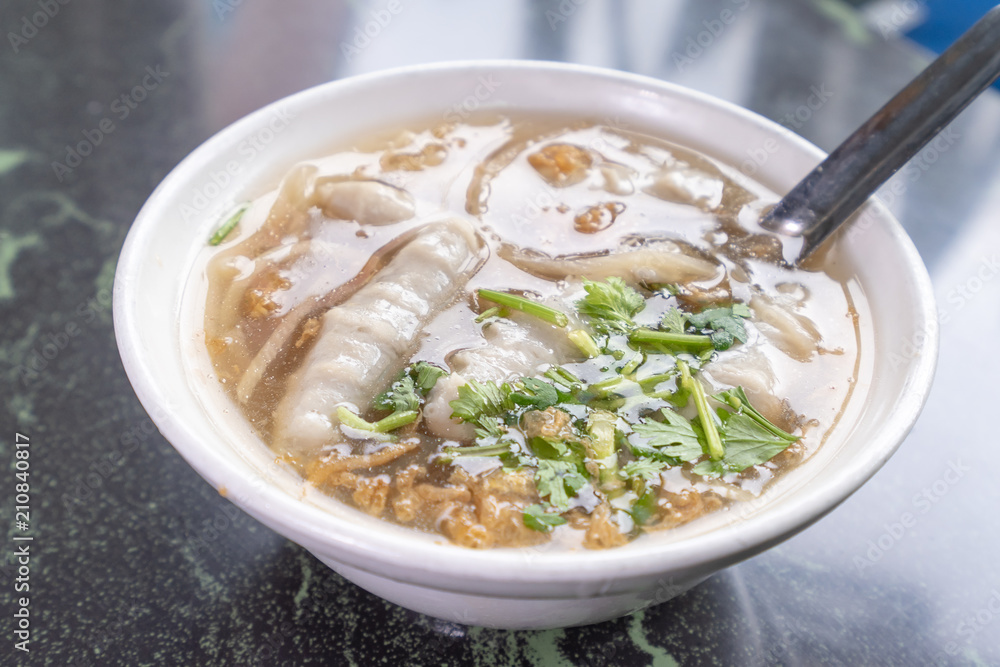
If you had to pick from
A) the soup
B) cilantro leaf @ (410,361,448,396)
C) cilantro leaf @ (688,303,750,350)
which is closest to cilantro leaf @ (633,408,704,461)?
the soup

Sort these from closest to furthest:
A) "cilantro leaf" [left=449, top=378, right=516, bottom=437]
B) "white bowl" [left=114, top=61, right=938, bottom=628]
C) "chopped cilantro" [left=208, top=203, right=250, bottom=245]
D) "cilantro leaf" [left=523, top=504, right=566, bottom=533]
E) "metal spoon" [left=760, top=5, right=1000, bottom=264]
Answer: "white bowl" [left=114, top=61, right=938, bottom=628] < "cilantro leaf" [left=523, top=504, right=566, bottom=533] < "cilantro leaf" [left=449, top=378, right=516, bottom=437] < "metal spoon" [left=760, top=5, right=1000, bottom=264] < "chopped cilantro" [left=208, top=203, right=250, bottom=245]

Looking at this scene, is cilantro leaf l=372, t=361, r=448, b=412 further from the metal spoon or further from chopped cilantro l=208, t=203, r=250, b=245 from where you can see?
the metal spoon

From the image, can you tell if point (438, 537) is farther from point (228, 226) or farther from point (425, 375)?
point (228, 226)

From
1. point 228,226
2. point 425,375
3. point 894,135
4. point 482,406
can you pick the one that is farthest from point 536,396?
point 894,135

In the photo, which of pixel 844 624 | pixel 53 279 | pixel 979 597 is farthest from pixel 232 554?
pixel 979 597

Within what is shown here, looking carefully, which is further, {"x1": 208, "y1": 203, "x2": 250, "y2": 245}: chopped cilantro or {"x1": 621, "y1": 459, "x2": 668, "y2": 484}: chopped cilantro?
{"x1": 208, "y1": 203, "x2": 250, "y2": 245}: chopped cilantro

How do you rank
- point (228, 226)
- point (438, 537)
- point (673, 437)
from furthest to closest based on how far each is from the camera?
point (228, 226), point (673, 437), point (438, 537)

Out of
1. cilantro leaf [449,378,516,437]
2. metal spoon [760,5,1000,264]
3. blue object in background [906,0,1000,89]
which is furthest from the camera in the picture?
blue object in background [906,0,1000,89]

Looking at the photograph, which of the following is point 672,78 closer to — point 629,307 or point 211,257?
point 629,307
